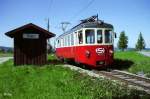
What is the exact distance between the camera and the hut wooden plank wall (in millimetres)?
24375

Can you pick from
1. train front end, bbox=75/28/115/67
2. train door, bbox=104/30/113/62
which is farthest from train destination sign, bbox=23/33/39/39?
train door, bbox=104/30/113/62

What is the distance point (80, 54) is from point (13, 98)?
11.7m

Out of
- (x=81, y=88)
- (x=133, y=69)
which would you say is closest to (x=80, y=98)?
(x=81, y=88)

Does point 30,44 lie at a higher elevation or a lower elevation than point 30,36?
lower

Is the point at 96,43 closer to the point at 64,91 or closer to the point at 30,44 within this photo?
the point at 30,44

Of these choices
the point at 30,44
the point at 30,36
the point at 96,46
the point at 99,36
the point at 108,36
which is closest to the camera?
the point at 96,46

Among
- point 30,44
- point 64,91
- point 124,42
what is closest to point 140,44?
point 124,42

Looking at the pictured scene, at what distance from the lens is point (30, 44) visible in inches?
976

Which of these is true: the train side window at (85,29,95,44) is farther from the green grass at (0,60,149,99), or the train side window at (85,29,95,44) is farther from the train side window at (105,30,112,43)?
the green grass at (0,60,149,99)

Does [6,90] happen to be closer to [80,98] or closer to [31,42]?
[80,98]

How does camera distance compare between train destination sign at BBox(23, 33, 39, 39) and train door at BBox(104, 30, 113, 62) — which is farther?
train destination sign at BBox(23, 33, 39, 39)

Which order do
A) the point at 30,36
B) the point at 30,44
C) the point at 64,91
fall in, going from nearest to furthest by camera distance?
the point at 64,91 → the point at 30,36 → the point at 30,44

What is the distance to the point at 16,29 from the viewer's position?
2395 cm

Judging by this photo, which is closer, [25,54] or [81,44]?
[81,44]
